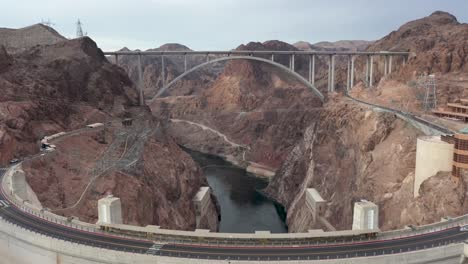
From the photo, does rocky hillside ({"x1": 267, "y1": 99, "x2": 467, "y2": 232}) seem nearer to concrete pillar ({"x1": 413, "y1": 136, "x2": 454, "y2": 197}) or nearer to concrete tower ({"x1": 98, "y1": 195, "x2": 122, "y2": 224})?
concrete pillar ({"x1": 413, "y1": 136, "x2": 454, "y2": 197})

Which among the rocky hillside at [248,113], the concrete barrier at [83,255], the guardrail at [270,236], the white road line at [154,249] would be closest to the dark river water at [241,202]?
the rocky hillside at [248,113]

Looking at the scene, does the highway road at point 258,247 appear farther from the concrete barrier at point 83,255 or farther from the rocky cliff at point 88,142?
the rocky cliff at point 88,142

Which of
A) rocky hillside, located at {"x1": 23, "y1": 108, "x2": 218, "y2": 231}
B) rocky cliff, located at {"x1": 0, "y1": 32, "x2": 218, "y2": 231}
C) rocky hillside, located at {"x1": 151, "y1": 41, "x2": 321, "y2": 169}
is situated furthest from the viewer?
rocky hillside, located at {"x1": 151, "y1": 41, "x2": 321, "y2": 169}

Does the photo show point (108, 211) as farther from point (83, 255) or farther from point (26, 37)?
point (26, 37)

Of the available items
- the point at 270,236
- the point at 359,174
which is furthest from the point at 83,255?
the point at 359,174

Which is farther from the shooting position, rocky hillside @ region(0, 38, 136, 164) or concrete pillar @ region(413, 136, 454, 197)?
rocky hillside @ region(0, 38, 136, 164)

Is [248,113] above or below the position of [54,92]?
below

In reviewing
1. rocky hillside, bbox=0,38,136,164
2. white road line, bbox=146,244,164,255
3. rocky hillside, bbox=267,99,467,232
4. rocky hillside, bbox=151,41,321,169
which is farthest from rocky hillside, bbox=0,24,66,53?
white road line, bbox=146,244,164,255

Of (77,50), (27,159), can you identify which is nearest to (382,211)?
(27,159)
